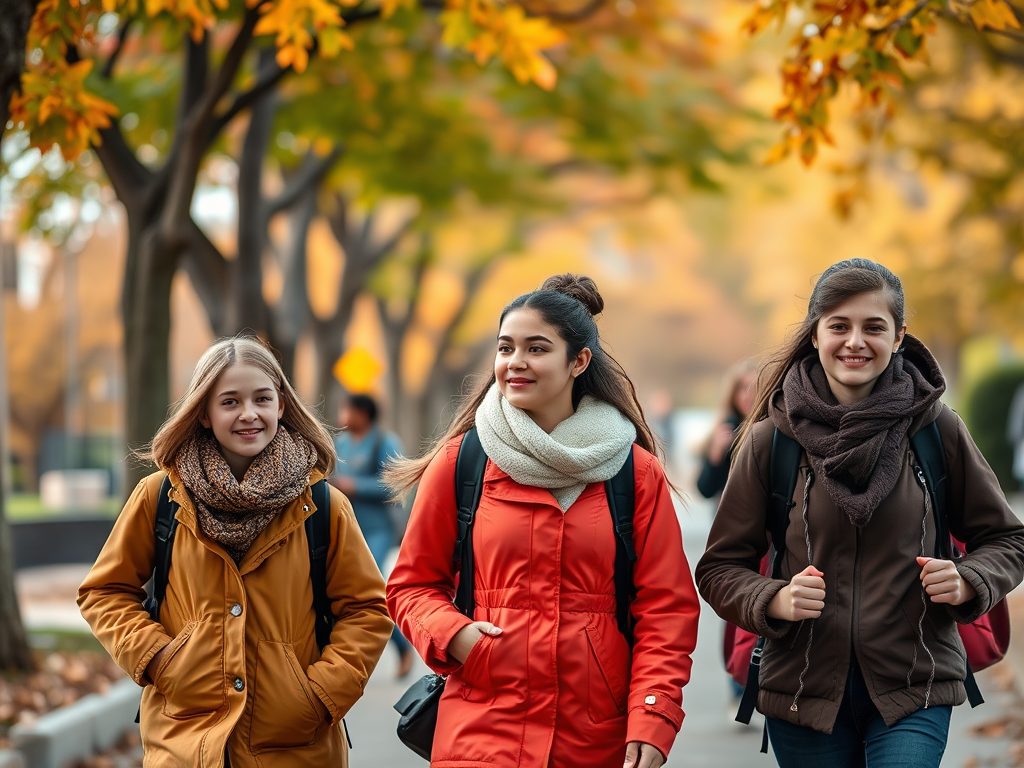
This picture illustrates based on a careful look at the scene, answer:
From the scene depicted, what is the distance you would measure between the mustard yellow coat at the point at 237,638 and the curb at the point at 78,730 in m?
2.53

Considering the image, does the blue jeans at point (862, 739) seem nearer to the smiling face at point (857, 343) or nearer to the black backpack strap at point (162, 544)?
the smiling face at point (857, 343)

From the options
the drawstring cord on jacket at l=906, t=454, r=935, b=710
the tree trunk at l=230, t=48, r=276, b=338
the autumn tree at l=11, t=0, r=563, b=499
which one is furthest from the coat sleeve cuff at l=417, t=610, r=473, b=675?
the tree trunk at l=230, t=48, r=276, b=338

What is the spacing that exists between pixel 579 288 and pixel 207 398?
3.80 ft

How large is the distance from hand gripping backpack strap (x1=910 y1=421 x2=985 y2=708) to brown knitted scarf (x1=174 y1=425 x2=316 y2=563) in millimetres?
1689

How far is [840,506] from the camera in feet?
12.1

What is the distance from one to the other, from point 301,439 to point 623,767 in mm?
1313

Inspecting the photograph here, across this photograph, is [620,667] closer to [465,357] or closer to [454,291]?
[454,291]

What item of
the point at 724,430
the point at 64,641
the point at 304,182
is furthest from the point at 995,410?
the point at 64,641

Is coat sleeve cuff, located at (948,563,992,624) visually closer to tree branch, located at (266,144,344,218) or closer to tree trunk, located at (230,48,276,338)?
tree trunk, located at (230,48,276,338)

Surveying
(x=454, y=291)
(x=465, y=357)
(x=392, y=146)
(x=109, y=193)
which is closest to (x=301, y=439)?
(x=392, y=146)

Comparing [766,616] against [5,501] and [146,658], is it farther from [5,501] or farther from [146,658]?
[5,501]

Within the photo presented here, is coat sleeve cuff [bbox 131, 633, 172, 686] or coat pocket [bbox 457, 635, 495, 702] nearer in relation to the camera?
coat pocket [bbox 457, 635, 495, 702]

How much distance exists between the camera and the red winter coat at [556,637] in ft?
12.1

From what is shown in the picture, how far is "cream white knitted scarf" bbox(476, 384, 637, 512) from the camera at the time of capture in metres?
3.82
